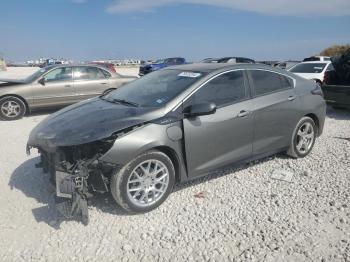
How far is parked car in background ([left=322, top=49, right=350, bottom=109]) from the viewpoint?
357 inches

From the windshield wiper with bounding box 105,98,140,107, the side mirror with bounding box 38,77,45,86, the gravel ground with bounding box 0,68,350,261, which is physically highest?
the side mirror with bounding box 38,77,45,86

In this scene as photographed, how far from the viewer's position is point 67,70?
10.6m

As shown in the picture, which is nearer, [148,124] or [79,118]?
[148,124]

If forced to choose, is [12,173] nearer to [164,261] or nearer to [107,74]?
[164,261]

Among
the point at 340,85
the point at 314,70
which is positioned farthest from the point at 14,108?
the point at 314,70

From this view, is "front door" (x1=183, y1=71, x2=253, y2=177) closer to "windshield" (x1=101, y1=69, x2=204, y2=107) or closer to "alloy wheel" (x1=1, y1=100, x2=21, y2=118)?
"windshield" (x1=101, y1=69, x2=204, y2=107)

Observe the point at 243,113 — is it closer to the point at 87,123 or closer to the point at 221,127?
the point at 221,127

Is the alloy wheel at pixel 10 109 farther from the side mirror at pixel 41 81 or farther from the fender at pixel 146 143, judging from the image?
the fender at pixel 146 143

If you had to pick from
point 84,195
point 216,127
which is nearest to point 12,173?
point 84,195

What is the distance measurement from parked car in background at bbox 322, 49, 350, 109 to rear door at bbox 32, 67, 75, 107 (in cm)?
704

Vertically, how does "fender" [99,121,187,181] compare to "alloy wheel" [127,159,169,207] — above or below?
above

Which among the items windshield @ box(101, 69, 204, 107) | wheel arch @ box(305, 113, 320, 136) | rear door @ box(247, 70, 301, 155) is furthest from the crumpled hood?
wheel arch @ box(305, 113, 320, 136)

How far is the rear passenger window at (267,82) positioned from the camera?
203 inches

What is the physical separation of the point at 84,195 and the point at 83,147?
508 mm
